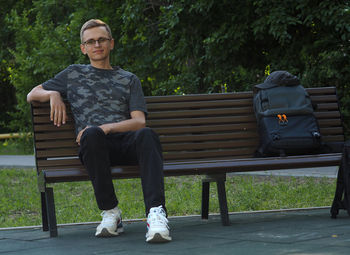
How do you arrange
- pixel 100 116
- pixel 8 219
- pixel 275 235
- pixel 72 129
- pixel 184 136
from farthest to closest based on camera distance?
1. pixel 8 219
2. pixel 184 136
3. pixel 72 129
4. pixel 100 116
5. pixel 275 235

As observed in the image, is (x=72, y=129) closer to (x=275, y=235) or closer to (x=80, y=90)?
(x=80, y=90)

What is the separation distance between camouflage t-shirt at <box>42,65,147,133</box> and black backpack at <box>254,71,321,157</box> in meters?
1.00

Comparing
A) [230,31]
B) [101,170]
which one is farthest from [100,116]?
[230,31]

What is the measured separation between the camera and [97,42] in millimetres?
4723

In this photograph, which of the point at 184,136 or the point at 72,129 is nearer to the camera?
the point at 72,129

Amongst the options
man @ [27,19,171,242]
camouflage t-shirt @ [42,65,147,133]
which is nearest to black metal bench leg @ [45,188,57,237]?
man @ [27,19,171,242]

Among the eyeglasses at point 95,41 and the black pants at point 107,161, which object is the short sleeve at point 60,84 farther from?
the black pants at point 107,161

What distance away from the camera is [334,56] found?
1002 cm

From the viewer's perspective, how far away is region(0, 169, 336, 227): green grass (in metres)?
5.96

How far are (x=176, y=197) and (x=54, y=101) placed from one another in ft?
8.19

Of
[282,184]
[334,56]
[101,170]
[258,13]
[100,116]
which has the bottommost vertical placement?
[282,184]

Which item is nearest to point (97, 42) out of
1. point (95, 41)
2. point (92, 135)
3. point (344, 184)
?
point (95, 41)

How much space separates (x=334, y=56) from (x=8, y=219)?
5850 mm

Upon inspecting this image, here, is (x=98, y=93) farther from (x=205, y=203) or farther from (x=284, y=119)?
(x=284, y=119)
